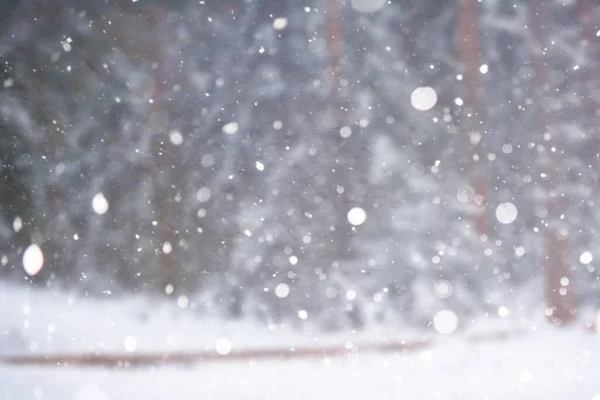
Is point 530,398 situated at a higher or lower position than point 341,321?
lower

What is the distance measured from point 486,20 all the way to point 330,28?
2.21 feet

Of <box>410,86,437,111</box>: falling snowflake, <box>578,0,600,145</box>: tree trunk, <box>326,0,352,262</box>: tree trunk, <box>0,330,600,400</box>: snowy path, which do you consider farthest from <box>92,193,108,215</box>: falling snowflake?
<box>578,0,600,145</box>: tree trunk

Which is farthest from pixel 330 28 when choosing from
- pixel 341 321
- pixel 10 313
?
pixel 10 313

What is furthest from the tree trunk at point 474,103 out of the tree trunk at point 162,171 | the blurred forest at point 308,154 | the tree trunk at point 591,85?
the tree trunk at point 162,171

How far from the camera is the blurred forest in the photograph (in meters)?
2.15

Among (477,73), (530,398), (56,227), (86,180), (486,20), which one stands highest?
(486,20)

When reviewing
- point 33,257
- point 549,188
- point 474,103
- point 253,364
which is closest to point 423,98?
point 474,103

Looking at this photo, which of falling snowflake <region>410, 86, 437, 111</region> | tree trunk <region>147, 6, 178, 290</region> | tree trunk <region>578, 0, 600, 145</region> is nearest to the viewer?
tree trunk <region>578, 0, 600, 145</region>

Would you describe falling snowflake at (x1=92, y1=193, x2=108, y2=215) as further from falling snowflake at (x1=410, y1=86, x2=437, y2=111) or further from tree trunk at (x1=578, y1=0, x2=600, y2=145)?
tree trunk at (x1=578, y1=0, x2=600, y2=145)

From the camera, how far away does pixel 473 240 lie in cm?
226

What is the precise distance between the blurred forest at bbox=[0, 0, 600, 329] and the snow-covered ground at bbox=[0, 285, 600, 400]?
10 centimetres

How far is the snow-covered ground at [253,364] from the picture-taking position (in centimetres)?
200

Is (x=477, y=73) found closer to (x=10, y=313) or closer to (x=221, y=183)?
(x=221, y=183)

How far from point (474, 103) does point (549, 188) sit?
501 mm
